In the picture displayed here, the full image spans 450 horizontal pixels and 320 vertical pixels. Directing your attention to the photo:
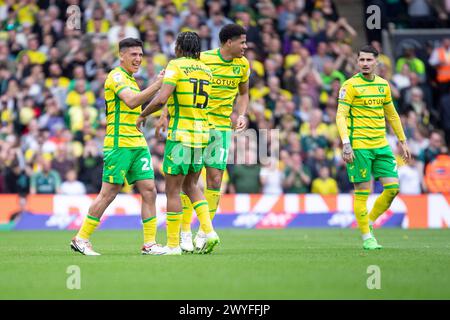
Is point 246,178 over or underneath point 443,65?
underneath

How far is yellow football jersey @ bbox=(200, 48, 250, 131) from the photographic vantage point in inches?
506

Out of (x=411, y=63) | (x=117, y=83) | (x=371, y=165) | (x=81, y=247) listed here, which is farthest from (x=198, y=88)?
(x=411, y=63)

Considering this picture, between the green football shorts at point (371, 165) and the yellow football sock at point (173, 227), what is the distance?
2831 mm

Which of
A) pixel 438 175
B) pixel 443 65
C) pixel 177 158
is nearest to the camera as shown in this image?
pixel 177 158

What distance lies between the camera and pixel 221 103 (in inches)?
508

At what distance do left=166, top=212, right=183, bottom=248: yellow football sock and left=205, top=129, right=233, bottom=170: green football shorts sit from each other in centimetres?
111

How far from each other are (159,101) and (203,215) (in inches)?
60.5

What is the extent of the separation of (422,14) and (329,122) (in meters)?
5.86

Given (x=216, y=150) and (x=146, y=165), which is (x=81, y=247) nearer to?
(x=146, y=165)

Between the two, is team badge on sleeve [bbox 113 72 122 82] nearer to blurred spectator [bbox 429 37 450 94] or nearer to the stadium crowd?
the stadium crowd

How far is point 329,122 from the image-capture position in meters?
23.8

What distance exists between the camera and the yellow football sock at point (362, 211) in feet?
43.8

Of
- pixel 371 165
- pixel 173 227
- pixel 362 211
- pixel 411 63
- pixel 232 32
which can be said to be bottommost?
pixel 173 227

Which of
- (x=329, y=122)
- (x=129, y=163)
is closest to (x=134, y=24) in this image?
(x=329, y=122)
